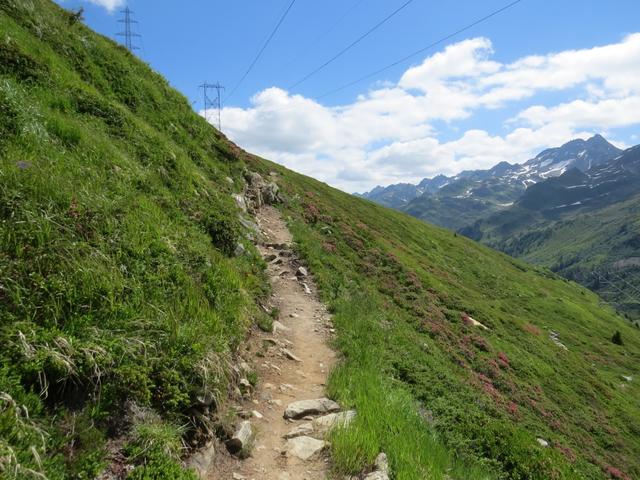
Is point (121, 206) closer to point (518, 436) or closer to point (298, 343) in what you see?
point (298, 343)

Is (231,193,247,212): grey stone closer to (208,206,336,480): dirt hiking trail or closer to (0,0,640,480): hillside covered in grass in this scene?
(0,0,640,480): hillside covered in grass

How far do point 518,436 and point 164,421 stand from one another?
1173 centimetres

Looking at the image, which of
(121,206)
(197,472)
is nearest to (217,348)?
(197,472)

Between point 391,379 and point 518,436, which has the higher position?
point 391,379

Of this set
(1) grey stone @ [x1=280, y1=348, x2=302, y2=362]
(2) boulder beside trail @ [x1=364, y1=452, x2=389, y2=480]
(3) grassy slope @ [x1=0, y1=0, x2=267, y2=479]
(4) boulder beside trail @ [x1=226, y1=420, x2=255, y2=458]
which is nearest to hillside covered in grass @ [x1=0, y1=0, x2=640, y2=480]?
(3) grassy slope @ [x1=0, y1=0, x2=267, y2=479]

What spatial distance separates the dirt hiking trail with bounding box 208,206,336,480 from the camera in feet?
24.0

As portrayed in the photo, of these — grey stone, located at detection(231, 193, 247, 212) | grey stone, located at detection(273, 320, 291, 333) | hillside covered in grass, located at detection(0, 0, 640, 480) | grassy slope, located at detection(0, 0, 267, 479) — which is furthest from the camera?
grey stone, located at detection(231, 193, 247, 212)

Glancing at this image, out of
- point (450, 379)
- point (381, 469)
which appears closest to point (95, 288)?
point (381, 469)

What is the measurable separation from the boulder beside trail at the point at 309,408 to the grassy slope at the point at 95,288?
1.87 metres

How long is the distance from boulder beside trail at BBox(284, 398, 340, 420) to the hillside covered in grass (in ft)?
1.21

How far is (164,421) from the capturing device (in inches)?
259

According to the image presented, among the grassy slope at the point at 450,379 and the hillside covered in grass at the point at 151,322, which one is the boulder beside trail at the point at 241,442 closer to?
the hillside covered in grass at the point at 151,322

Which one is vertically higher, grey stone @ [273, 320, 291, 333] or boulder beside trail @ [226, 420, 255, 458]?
grey stone @ [273, 320, 291, 333]

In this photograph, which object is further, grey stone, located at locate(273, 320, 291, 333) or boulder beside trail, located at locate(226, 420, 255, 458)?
grey stone, located at locate(273, 320, 291, 333)
